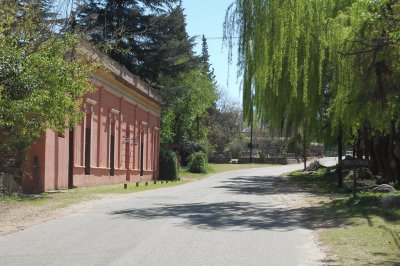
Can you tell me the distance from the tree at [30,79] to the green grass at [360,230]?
350 inches

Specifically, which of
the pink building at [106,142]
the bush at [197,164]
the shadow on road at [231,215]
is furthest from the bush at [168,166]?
the shadow on road at [231,215]

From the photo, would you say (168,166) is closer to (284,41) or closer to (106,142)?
(106,142)

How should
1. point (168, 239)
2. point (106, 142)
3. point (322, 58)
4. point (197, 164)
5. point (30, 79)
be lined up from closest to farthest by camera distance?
1. point (168, 239)
2. point (30, 79)
3. point (322, 58)
4. point (106, 142)
5. point (197, 164)

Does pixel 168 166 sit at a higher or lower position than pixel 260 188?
higher

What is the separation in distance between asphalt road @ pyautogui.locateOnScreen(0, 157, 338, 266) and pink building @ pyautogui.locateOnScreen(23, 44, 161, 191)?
22.4ft

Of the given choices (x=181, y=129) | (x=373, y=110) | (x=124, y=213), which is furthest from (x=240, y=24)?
(x=181, y=129)

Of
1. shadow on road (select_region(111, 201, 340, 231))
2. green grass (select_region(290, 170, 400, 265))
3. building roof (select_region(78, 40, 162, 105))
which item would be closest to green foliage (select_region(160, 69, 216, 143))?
building roof (select_region(78, 40, 162, 105))

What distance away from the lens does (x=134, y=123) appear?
125 ft

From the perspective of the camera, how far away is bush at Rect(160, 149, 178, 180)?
1811 inches

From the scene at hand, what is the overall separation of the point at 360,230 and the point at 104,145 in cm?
2152

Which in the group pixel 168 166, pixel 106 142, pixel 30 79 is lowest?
pixel 168 166

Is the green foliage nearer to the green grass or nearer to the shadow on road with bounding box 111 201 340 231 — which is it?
the shadow on road with bounding box 111 201 340 231

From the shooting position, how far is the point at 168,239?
1062 centimetres

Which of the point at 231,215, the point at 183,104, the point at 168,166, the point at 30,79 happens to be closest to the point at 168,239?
the point at 231,215
